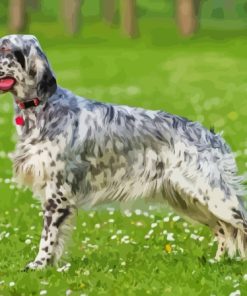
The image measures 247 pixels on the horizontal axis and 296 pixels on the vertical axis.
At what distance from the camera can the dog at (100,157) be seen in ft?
27.3

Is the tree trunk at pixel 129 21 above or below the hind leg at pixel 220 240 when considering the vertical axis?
below

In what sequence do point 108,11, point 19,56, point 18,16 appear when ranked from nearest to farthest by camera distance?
1. point 19,56
2. point 18,16
3. point 108,11

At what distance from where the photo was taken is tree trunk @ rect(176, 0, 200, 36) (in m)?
38.9

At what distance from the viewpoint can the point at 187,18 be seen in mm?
39219

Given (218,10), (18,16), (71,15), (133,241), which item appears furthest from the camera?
(218,10)

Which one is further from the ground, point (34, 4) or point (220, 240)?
point (220, 240)

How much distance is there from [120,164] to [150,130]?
1.33ft

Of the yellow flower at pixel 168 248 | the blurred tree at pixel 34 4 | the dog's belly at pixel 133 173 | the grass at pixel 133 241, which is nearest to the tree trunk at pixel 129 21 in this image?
the blurred tree at pixel 34 4

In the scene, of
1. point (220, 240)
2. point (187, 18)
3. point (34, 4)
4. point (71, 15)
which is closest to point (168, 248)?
point (220, 240)

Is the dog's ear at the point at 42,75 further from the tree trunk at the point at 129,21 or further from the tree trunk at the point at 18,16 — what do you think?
the tree trunk at the point at 129,21

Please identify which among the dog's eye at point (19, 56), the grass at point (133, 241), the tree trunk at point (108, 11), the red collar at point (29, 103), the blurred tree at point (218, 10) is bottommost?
→ the blurred tree at point (218, 10)

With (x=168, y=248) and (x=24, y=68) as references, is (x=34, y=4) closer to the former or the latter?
(x=168, y=248)

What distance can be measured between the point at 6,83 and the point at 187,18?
31519mm

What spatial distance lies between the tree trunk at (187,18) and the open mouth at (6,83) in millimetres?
30916
